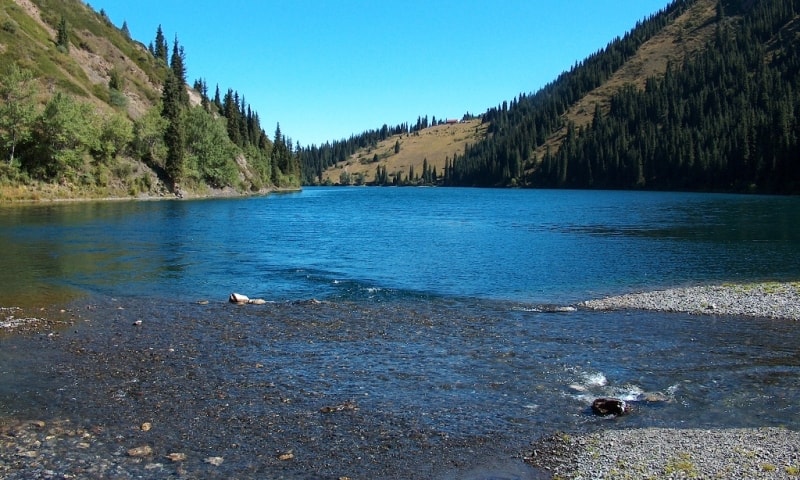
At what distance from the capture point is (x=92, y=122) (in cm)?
10031

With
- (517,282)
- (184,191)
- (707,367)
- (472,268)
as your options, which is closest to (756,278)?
(517,282)

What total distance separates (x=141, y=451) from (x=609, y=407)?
34.2ft

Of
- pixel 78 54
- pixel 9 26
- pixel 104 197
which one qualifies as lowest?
pixel 104 197

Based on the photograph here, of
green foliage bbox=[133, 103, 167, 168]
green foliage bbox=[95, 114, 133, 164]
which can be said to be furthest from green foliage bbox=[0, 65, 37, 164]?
green foliage bbox=[133, 103, 167, 168]

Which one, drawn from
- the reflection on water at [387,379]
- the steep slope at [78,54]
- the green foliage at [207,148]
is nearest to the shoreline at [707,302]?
the reflection on water at [387,379]

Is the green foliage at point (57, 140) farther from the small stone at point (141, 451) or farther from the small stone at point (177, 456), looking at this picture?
the small stone at point (177, 456)

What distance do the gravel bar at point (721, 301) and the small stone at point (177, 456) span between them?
2003 centimetres

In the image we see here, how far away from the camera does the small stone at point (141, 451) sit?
37.8 ft

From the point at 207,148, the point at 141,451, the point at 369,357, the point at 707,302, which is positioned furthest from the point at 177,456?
the point at 207,148

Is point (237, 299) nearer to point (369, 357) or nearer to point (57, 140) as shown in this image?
point (369, 357)

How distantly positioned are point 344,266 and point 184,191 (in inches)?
3764

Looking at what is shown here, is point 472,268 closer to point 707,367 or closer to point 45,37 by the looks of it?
point 707,367

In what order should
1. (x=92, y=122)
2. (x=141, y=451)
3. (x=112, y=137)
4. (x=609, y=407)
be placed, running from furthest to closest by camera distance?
(x=112, y=137) → (x=92, y=122) → (x=609, y=407) → (x=141, y=451)

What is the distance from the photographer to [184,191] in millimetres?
124812
